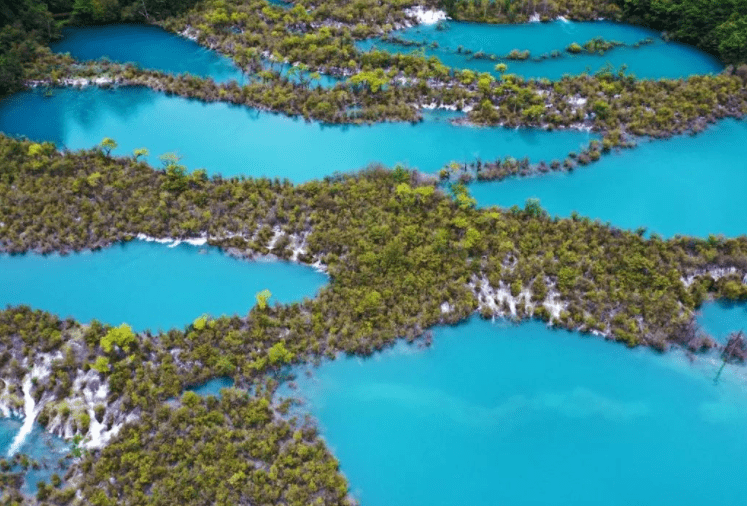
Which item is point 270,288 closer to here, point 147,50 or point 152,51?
point 152,51

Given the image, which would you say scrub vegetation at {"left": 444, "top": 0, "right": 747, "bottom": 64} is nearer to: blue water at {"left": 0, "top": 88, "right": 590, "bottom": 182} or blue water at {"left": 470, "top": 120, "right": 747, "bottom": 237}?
blue water at {"left": 470, "top": 120, "right": 747, "bottom": 237}

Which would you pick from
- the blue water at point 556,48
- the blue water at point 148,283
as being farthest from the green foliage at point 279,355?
the blue water at point 556,48

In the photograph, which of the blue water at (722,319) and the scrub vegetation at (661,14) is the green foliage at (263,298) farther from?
the scrub vegetation at (661,14)

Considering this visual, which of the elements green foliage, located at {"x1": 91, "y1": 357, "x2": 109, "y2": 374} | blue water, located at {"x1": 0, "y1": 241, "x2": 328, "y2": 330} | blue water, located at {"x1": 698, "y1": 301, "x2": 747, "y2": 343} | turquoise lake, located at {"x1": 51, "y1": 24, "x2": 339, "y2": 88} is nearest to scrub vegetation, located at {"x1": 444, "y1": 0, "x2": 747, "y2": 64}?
Result: turquoise lake, located at {"x1": 51, "y1": 24, "x2": 339, "y2": 88}

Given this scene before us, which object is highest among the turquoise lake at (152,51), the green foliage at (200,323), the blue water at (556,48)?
the blue water at (556,48)

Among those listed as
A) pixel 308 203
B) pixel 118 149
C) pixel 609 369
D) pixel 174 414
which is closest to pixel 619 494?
pixel 609 369

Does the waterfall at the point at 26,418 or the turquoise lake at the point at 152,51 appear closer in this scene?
the waterfall at the point at 26,418
